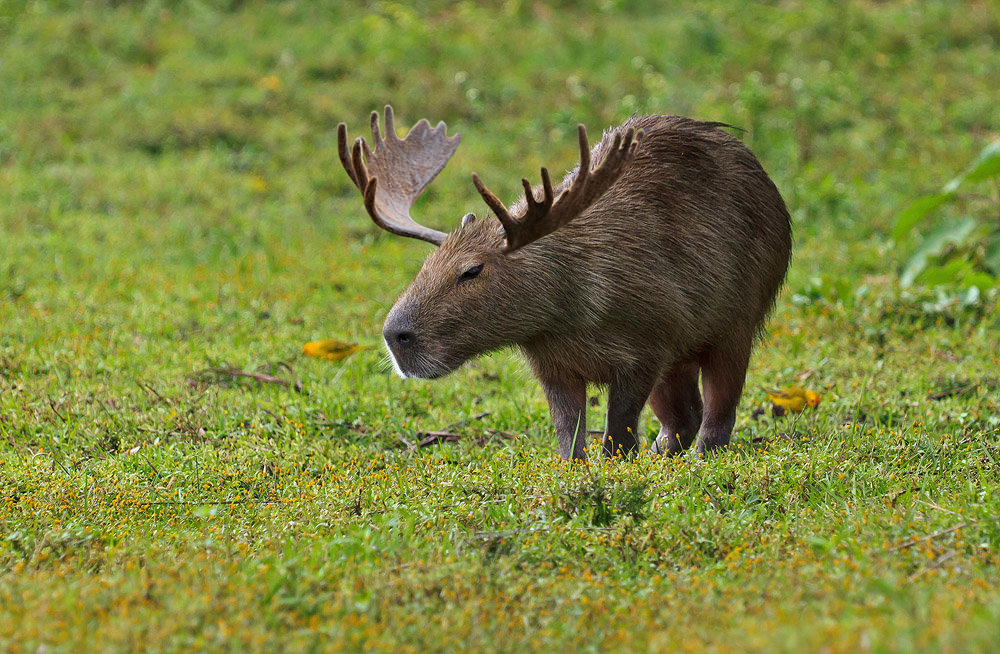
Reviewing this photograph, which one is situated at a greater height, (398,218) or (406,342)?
(398,218)

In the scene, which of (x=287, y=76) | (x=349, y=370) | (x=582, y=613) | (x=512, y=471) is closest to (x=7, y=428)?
(x=349, y=370)

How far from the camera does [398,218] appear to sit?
16.5 ft

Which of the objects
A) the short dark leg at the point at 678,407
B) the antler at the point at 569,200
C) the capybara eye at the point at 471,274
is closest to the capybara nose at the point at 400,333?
the capybara eye at the point at 471,274

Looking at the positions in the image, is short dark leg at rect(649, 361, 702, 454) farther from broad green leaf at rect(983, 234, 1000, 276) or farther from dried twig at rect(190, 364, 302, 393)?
broad green leaf at rect(983, 234, 1000, 276)

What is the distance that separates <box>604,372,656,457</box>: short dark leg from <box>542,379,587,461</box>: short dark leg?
127 millimetres

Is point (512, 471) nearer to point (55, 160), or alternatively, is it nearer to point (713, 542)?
point (713, 542)

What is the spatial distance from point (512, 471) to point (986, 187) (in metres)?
6.49

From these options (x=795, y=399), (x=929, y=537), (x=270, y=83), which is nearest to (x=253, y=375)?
(x=795, y=399)

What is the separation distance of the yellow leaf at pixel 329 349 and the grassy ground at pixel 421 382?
0.40 feet

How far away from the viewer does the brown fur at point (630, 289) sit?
4.46 m

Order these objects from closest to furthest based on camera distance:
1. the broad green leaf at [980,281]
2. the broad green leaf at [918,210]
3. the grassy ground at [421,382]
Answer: the grassy ground at [421,382], the broad green leaf at [980,281], the broad green leaf at [918,210]

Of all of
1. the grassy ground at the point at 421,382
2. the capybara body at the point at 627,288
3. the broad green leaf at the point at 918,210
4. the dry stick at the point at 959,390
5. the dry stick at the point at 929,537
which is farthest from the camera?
the broad green leaf at the point at 918,210

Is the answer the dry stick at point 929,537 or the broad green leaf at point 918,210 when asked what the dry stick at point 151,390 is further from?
the broad green leaf at point 918,210

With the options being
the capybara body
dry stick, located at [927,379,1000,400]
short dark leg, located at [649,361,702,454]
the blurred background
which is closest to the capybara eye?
the capybara body
